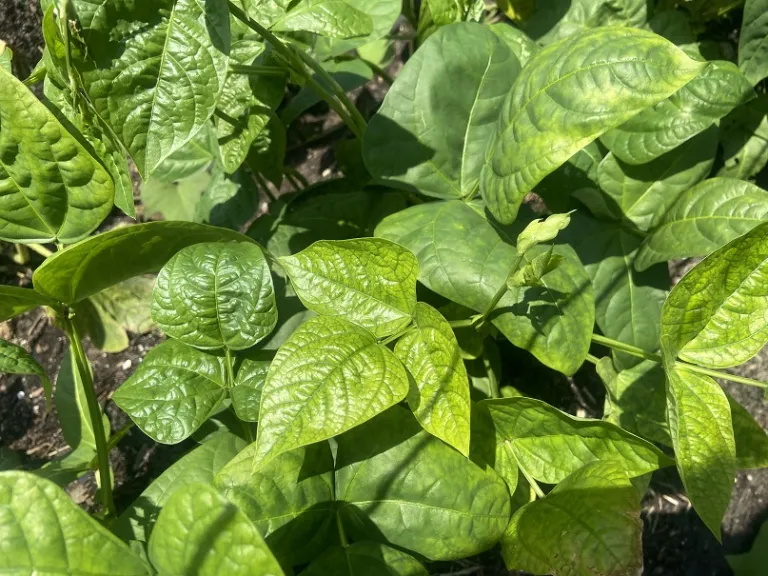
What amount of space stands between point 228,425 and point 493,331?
1.83 feet

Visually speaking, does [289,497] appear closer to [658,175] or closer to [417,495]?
[417,495]

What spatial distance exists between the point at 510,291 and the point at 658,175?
1.62 feet

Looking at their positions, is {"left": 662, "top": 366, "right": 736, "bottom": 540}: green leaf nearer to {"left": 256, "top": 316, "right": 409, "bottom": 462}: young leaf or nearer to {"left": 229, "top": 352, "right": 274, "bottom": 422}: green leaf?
{"left": 256, "top": 316, "right": 409, "bottom": 462}: young leaf

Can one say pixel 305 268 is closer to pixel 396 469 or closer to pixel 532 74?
pixel 396 469

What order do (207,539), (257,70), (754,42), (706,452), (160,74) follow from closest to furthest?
(207,539)
(160,74)
(706,452)
(257,70)
(754,42)

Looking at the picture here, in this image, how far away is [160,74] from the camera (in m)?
0.79

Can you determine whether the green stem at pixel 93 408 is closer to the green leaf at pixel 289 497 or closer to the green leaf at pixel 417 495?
the green leaf at pixel 289 497

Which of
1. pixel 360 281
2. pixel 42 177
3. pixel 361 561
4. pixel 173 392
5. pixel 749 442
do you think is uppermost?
pixel 42 177

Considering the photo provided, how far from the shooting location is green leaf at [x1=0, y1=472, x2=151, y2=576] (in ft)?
2.27

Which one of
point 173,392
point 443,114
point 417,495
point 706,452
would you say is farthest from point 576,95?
point 173,392

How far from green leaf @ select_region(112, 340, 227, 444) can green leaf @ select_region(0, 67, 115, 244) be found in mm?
254

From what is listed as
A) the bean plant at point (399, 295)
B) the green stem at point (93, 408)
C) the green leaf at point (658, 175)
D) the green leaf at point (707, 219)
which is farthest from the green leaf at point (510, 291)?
the green stem at point (93, 408)

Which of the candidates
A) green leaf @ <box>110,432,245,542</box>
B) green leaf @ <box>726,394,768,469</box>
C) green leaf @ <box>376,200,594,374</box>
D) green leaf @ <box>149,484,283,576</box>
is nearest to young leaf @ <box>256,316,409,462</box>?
green leaf @ <box>149,484,283,576</box>

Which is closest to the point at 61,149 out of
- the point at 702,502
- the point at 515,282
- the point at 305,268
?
the point at 305,268
